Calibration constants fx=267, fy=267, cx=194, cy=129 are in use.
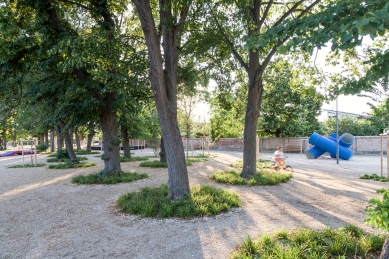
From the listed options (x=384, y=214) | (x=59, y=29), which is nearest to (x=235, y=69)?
(x=59, y=29)

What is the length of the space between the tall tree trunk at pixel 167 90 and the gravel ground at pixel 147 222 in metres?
1.25

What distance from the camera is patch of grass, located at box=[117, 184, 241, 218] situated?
5406mm

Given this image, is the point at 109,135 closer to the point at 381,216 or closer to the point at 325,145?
the point at 381,216

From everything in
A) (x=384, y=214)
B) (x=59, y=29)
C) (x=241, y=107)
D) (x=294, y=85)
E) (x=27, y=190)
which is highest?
(x=59, y=29)

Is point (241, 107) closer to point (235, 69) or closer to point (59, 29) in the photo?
point (235, 69)

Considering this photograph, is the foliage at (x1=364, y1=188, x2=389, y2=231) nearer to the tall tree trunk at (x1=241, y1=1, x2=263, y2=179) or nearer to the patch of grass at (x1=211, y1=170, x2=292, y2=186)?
the patch of grass at (x1=211, y1=170, x2=292, y2=186)

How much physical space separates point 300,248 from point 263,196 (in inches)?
150

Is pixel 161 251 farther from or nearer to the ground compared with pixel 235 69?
A: nearer to the ground

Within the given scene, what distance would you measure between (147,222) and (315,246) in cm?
303

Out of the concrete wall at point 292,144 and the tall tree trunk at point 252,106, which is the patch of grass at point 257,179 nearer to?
the tall tree trunk at point 252,106

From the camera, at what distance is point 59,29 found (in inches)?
332

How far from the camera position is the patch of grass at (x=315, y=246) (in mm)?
3320

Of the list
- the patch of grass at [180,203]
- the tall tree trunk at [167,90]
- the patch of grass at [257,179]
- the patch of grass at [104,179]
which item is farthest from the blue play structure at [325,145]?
the tall tree trunk at [167,90]

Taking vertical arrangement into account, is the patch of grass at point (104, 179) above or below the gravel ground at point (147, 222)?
above
